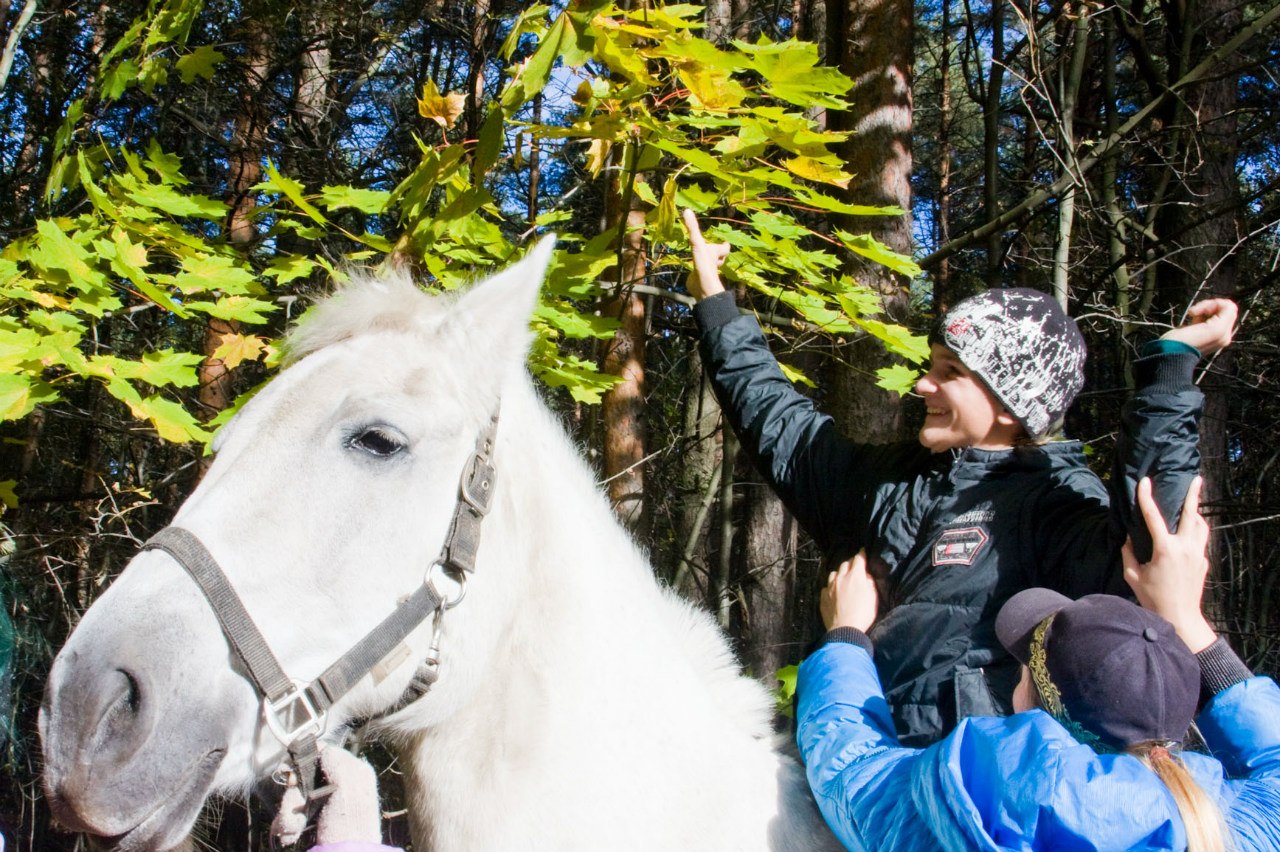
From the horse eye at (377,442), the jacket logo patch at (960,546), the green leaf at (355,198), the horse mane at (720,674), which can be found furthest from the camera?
the green leaf at (355,198)

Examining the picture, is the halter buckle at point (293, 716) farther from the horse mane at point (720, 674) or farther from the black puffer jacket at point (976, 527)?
the black puffer jacket at point (976, 527)

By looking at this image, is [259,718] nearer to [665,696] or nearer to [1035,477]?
[665,696]

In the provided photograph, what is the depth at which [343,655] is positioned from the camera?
1583 millimetres

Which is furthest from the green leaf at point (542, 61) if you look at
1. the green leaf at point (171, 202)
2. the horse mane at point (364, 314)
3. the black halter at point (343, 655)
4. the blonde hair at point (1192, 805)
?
the blonde hair at point (1192, 805)

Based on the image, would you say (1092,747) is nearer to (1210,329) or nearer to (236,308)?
(1210,329)

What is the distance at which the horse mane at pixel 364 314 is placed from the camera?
5.94ft

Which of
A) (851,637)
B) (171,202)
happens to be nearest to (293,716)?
(851,637)

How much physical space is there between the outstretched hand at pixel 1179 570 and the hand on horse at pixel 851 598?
58 cm

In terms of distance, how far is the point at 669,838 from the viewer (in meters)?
1.66

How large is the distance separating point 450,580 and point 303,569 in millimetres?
Result: 268

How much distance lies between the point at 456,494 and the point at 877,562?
105cm

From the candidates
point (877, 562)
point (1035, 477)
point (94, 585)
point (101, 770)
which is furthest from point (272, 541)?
point (94, 585)

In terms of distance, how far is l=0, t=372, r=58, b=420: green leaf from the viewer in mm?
2221

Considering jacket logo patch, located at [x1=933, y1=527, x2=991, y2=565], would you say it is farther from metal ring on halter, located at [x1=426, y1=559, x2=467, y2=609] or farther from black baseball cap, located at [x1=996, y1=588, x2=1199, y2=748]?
metal ring on halter, located at [x1=426, y1=559, x2=467, y2=609]
